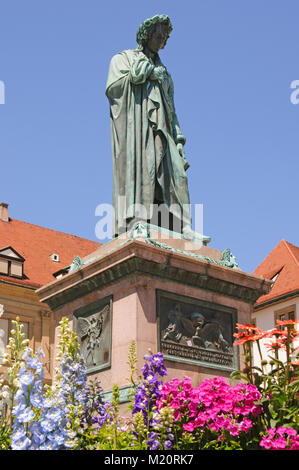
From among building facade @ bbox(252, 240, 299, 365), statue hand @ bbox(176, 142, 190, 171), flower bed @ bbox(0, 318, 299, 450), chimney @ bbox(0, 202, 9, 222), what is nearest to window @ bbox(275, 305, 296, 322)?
building facade @ bbox(252, 240, 299, 365)

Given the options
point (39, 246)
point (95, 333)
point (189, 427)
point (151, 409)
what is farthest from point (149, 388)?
point (39, 246)

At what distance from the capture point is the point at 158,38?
1072cm

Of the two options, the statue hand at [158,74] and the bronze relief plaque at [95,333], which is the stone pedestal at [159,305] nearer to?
the bronze relief plaque at [95,333]

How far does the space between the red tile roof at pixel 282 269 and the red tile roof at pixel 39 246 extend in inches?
370

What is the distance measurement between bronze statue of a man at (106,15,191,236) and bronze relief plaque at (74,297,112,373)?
1.35m

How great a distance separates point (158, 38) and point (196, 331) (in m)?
4.47

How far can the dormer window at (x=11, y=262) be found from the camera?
108 feet

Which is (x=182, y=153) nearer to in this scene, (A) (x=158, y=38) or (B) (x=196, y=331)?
(A) (x=158, y=38)

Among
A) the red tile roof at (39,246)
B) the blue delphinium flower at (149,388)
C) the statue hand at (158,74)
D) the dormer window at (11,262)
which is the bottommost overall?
the blue delphinium flower at (149,388)

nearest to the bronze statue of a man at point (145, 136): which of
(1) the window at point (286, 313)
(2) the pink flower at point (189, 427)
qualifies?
(2) the pink flower at point (189, 427)

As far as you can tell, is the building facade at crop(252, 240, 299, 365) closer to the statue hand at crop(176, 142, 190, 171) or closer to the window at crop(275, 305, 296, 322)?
the window at crop(275, 305, 296, 322)

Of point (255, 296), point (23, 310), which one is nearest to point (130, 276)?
point (255, 296)

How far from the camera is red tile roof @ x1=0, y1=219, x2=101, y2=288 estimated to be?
3462 cm
